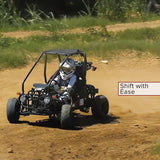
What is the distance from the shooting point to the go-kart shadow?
1230 cm

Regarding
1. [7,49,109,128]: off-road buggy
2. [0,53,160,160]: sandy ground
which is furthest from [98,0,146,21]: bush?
[7,49,109,128]: off-road buggy

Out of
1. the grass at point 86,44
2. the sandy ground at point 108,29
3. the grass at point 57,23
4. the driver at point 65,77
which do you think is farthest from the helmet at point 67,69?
the grass at point 57,23

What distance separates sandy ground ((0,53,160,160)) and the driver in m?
0.80

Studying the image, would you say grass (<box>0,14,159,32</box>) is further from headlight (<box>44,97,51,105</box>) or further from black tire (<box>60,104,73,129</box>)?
black tire (<box>60,104,73,129</box>)

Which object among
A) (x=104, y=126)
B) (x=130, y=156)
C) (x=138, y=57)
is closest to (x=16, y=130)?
(x=104, y=126)

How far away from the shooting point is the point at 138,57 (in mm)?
20359

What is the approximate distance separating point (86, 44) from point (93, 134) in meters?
10.3

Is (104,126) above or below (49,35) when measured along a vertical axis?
below

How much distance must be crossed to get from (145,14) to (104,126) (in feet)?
55.9

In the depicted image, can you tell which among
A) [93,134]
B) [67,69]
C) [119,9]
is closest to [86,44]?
[119,9]

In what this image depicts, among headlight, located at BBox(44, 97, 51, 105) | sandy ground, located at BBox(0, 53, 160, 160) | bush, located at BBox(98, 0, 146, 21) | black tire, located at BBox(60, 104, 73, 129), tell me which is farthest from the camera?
bush, located at BBox(98, 0, 146, 21)

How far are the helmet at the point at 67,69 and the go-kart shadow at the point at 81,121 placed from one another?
0.93 m

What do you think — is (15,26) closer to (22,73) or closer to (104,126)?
(22,73)

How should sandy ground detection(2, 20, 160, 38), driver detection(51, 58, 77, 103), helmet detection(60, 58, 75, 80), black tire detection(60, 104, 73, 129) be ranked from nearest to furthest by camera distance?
black tire detection(60, 104, 73, 129) → driver detection(51, 58, 77, 103) → helmet detection(60, 58, 75, 80) → sandy ground detection(2, 20, 160, 38)
